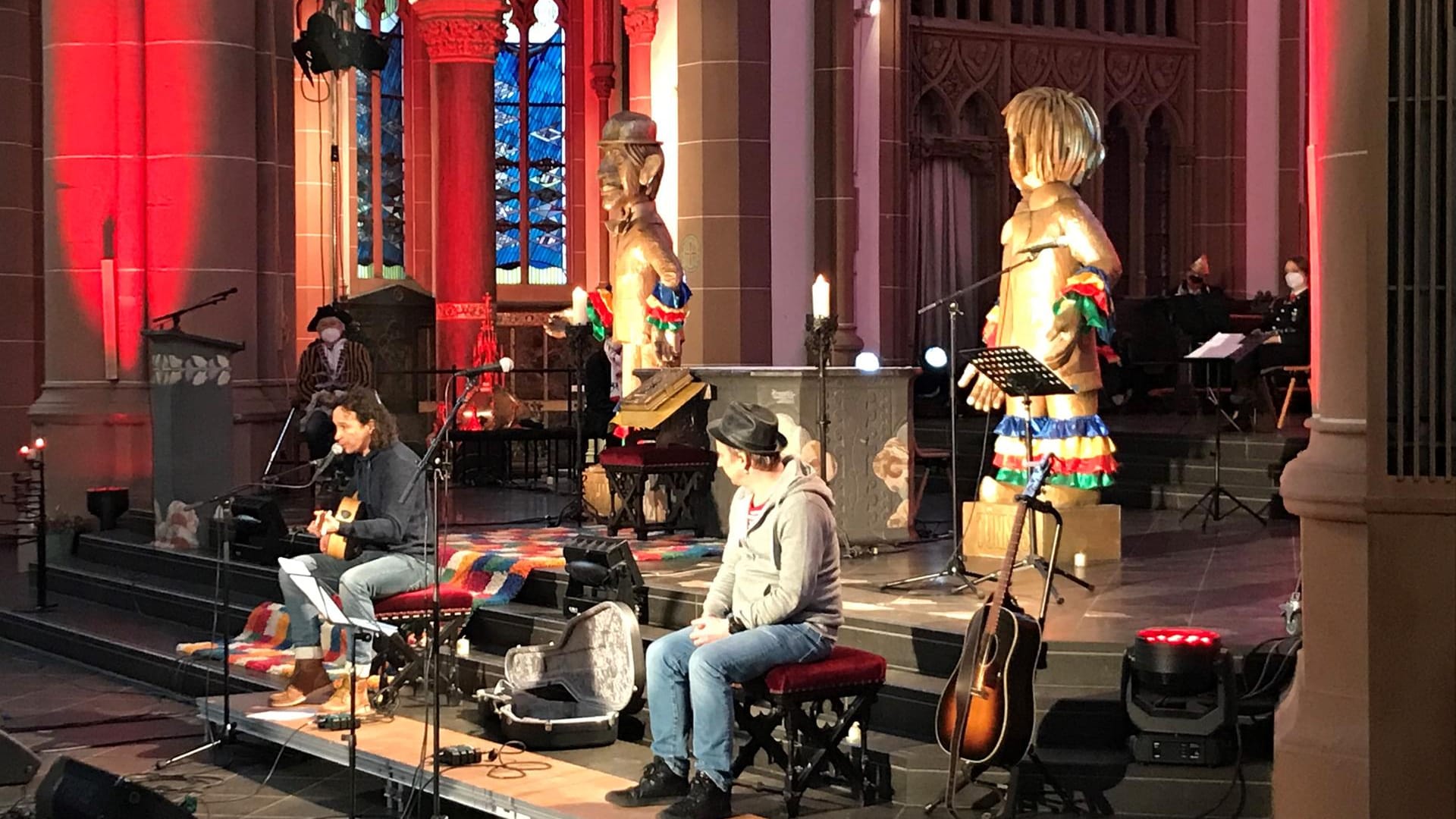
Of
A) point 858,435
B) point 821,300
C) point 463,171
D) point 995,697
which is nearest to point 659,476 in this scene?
point 858,435

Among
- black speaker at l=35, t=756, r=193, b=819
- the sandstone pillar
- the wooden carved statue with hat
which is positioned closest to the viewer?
black speaker at l=35, t=756, r=193, b=819

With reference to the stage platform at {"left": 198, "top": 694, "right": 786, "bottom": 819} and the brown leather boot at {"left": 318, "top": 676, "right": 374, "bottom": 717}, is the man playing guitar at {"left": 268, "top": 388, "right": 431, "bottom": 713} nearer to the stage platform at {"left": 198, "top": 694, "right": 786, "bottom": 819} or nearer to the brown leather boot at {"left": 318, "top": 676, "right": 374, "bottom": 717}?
the brown leather boot at {"left": 318, "top": 676, "right": 374, "bottom": 717}

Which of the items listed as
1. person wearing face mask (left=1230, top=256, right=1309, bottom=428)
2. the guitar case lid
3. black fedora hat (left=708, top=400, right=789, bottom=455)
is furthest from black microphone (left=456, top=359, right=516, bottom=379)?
person wearing face mask (left=1230, top=256, right=1309, bottom=428)

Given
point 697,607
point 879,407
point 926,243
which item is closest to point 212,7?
point 879,407

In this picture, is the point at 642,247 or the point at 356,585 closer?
the point at 356,585

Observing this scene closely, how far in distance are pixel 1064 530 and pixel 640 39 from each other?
1061 centimetres

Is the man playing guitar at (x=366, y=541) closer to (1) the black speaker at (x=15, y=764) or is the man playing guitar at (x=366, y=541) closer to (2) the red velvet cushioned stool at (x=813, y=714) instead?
(2) the red velvet cushioned stool at (x=813, y=714)

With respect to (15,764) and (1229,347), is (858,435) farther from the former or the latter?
(15,764)

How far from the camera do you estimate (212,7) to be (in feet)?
47.1

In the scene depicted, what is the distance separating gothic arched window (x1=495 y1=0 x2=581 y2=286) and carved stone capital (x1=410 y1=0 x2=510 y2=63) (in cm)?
461

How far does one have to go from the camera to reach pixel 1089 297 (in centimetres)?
1038

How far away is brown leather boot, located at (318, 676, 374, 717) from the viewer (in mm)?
9438

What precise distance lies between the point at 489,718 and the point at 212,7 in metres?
7.13

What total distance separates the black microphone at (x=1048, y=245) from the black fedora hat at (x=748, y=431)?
3.08 meters
